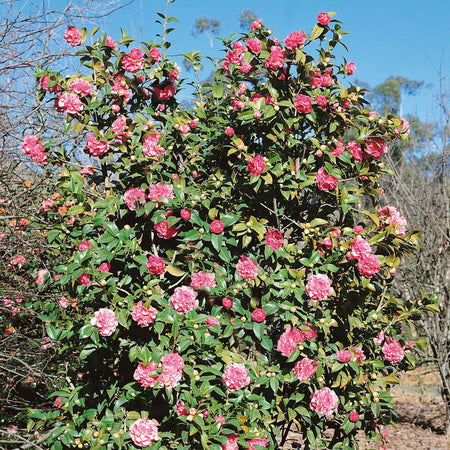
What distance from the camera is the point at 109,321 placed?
2.05 m

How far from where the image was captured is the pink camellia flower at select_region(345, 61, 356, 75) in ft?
8.52

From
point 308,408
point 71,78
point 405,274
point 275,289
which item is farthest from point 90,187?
point 405,274

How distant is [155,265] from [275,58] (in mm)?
1140

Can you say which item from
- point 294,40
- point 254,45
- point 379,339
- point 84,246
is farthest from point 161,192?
point 379,339

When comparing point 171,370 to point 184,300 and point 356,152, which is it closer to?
point 184,300

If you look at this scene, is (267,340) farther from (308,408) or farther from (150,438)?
(150,438)

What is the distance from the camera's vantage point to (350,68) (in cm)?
261

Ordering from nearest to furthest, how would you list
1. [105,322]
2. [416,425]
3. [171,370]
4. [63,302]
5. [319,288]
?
[171,370]
[105,322]
[319,288]
[63,302]
[416,425]

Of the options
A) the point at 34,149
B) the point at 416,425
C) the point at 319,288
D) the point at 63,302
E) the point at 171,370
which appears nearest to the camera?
the point at 171,370

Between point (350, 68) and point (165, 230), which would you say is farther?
point (350, 68)

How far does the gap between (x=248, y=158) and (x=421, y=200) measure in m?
3.90

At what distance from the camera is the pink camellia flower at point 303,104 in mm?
2322

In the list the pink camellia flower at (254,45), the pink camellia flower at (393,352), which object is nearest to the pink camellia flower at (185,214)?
the pink camellia flower at (254,45)

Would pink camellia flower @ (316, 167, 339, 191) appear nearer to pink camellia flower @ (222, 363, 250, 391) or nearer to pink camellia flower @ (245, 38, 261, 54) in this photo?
pink camellia flower @ (245, 38, 261, 54)
